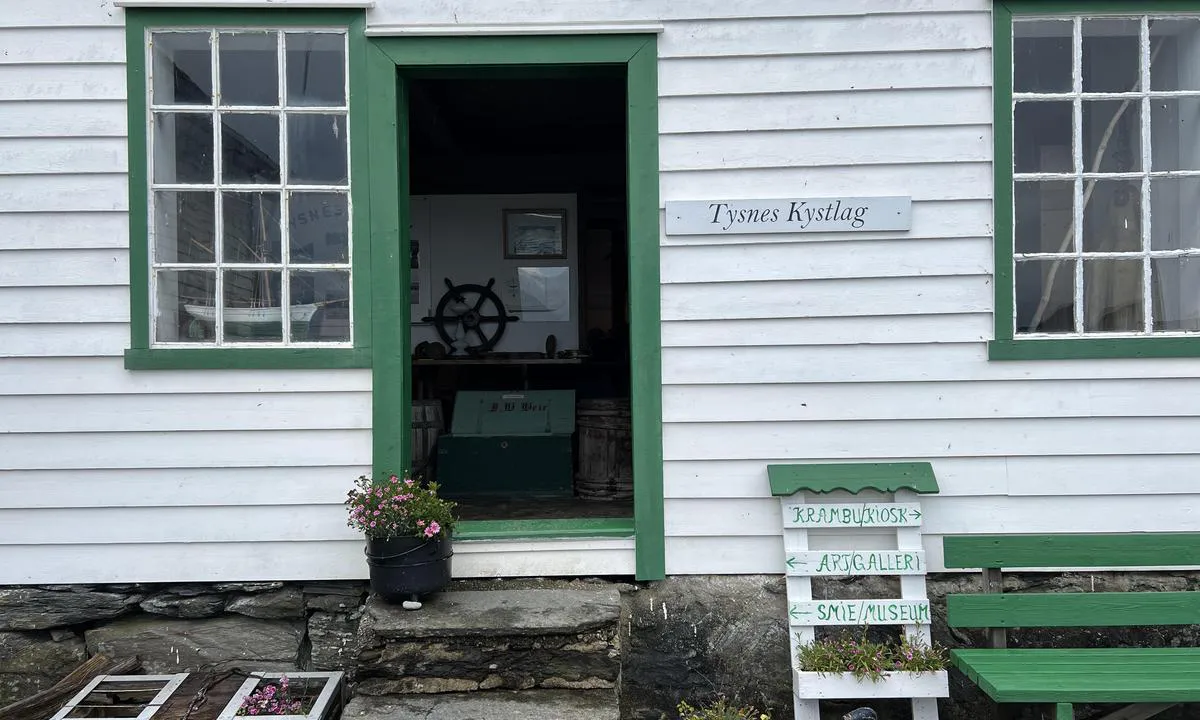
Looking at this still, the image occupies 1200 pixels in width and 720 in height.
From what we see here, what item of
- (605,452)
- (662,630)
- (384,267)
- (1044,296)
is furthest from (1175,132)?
(384,267)

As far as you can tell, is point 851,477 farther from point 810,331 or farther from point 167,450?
point 167,450

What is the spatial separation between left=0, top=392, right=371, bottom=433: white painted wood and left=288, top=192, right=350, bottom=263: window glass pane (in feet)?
1.86

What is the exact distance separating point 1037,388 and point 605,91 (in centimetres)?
283

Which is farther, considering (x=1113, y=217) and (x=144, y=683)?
(x=1113, y=217)

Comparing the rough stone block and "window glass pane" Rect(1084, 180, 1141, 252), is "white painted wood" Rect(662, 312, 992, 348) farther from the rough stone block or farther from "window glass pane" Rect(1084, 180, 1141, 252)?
the rough stone block

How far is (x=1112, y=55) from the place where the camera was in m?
3.74

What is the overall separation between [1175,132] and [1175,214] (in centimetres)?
33

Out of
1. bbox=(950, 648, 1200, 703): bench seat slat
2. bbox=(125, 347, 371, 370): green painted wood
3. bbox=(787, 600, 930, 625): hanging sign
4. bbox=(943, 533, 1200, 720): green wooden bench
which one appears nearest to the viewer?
bbox=(950, 648, 1200, 703): bench seat slat

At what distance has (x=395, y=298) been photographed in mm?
3705

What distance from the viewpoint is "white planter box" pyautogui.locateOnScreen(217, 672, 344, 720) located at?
3.28 metres

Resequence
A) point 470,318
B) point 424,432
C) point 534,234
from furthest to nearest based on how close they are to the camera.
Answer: point 534,234 → point 470,318 → point 424,432

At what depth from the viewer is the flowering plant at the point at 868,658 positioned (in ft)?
11.2

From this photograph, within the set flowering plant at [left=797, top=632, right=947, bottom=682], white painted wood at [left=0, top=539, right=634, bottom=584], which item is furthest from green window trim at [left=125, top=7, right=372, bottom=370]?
flowering plant at [left=797, top=632, right=947, bottom=682]

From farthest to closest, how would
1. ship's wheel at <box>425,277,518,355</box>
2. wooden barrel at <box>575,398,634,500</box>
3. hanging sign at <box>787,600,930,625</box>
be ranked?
ship's wheel at <box>425,277,518,355</box>
wooden barrel at <box>575,398,634,500</box>
hanging sign at <box>787,600,930,625</box>
